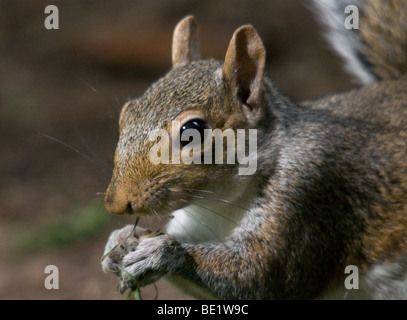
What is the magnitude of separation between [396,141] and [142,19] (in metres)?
3.42

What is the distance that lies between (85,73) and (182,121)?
3.69 metres

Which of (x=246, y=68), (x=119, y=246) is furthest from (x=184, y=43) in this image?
(x=119, y=246)

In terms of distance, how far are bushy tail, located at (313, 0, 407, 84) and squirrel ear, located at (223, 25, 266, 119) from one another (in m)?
0.83

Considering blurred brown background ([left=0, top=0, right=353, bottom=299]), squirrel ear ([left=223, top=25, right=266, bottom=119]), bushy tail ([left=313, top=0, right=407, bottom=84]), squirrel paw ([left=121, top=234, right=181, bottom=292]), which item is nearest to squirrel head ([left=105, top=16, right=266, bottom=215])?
squirrel ear ([left=223, top=25, right=266, bottom=119])

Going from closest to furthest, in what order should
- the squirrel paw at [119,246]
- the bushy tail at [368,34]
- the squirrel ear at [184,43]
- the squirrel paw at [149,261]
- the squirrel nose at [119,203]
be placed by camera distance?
the squirrel nose at [119,203]
the squirrel paw at [149,261]
the squirrel paw at [119,246]
the squirrel ear at [184,43]
the bushy tail at [368,34]

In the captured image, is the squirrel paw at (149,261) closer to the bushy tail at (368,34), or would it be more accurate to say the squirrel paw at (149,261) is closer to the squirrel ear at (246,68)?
the squirrel ear at (246,68)

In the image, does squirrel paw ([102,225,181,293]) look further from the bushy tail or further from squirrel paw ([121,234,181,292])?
the bushy tail

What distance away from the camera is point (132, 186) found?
1648 mm

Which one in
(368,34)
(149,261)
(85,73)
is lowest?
(149,261)

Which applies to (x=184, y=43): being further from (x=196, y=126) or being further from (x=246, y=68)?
(x=196, y=126)

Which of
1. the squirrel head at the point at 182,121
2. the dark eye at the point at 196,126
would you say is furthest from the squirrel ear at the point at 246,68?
the dark eye at the point at 196,126

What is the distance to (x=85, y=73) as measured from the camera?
17.1ft

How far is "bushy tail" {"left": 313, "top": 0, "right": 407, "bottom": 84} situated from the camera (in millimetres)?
2445

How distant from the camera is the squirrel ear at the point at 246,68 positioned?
178 cm
